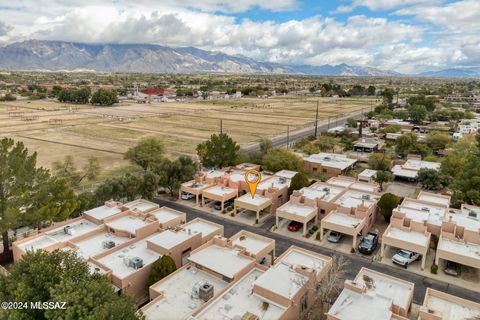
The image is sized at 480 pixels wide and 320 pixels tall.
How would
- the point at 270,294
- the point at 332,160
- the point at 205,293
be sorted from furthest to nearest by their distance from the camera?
the point at 332,160
the point at 205,293
the point at 270,294

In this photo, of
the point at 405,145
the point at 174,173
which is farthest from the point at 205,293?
the point at 405,145

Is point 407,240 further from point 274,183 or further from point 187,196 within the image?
point 187,196

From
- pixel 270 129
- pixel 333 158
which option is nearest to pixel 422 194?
pixel 333 158

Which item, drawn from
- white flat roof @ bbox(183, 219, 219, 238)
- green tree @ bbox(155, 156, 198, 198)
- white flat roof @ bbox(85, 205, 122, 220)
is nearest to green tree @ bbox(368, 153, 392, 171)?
green tree @ bbox(155, 156, 198, 198)

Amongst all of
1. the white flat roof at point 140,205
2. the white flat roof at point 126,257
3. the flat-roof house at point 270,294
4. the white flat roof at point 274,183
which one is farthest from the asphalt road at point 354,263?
the white flat roof at point 126,257

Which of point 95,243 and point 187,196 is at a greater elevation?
point 95,243

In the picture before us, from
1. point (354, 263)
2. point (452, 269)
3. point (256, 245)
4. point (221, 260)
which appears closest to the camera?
point (221, 260)

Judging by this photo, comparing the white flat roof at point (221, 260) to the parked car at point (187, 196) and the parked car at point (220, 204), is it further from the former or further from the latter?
the parked car at point (187, 196)
